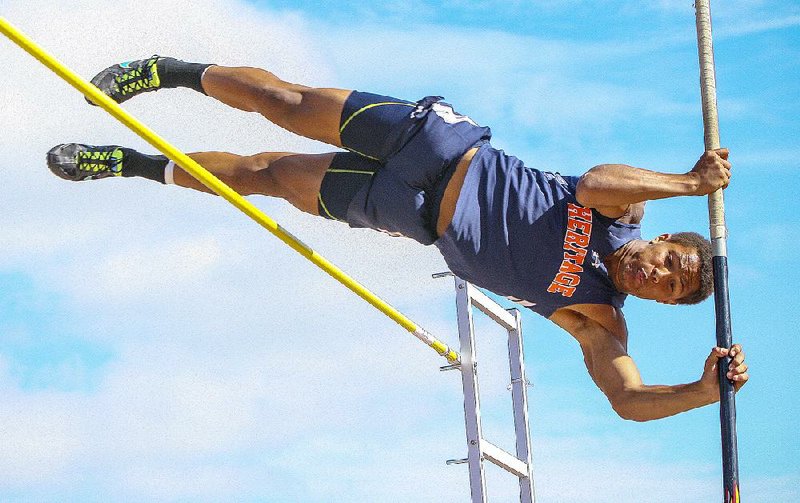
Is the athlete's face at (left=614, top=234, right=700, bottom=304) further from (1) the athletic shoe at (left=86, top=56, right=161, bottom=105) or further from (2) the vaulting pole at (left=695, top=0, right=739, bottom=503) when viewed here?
(1) the athletic shoe at (left=86, top=56, right=161, bottom=105)

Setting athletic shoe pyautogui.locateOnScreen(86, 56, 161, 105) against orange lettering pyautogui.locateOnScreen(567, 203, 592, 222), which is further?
athletic shoe pyautogui.locateOnScreen(86, 56, 161, 105)

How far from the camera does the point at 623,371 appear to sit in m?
5.14

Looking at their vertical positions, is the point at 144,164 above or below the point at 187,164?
above

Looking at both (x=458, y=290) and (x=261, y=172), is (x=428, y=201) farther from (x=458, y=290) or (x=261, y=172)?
(x=458, y=290)

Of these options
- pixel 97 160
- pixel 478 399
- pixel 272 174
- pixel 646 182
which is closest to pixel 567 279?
pixel 646 182

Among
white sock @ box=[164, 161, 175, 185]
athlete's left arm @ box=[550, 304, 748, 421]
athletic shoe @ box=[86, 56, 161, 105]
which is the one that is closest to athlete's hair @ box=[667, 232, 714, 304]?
athlete's left arm @ box=[550, 304, 748, 421]

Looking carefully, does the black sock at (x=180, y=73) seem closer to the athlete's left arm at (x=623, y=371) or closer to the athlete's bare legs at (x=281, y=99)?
the athlete's bare legs at (x=281, y=99)

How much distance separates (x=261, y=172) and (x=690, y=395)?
72.9 inches

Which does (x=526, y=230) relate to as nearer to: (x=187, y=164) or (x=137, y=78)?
(x=187, y=164)

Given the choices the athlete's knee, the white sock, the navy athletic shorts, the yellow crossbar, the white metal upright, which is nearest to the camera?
the yellow crossbar

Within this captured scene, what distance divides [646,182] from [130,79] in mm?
2057

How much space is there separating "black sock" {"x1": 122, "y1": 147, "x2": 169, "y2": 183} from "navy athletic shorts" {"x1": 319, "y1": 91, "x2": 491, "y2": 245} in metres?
0.79

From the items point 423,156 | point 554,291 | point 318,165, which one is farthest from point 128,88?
point 554,291

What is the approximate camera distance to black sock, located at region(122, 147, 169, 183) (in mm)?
5328
